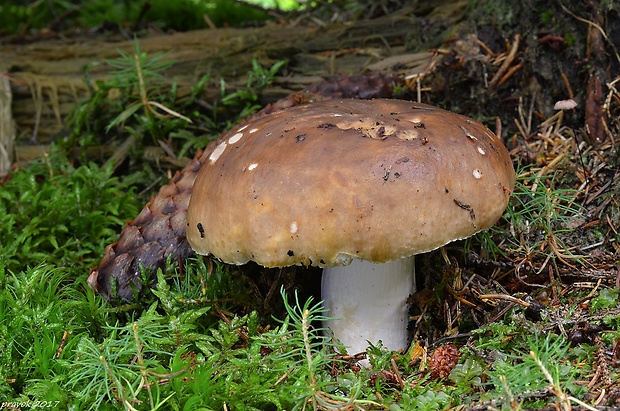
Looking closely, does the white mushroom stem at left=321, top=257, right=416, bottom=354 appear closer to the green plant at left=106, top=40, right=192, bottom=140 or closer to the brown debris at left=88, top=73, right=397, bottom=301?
the brown debris at left=88, top=73, right=397, bottom=301

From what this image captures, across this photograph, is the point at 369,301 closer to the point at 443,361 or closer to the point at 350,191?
the point at 443,361

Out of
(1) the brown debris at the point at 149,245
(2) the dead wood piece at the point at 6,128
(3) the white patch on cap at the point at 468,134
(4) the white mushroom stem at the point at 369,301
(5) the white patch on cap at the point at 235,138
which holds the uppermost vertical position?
(5) the white patch on cap at the point at 235,138

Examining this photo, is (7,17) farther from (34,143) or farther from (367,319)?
(367,319)

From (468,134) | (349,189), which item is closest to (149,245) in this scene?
(349,189)

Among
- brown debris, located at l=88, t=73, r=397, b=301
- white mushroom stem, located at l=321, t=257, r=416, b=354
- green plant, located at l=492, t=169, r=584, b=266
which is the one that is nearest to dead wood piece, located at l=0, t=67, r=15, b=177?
brown debris, located at l=88, t=73, r=397, b=301

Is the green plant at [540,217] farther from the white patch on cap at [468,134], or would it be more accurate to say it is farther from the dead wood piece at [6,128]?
the dead wood piece at [6,128]

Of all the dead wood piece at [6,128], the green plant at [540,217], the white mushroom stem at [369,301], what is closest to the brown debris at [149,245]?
the white mushroom stem at [369,301]
